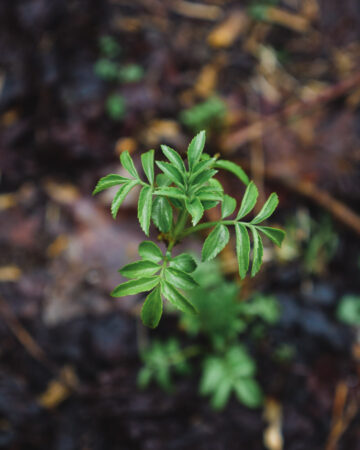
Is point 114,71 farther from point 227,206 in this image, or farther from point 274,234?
point 274,234

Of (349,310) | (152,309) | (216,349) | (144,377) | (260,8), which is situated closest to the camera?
(152,309)

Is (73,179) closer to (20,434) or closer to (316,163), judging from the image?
(20,434)

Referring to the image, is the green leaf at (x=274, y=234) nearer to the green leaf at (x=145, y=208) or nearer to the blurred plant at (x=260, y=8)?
the green leaf at (x=145, y=208)

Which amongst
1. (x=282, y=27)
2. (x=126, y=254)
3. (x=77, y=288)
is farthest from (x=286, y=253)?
(x=282, y=27)

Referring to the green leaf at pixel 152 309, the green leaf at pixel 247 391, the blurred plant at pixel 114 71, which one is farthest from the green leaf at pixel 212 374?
the blurred plant at pixel 114 71

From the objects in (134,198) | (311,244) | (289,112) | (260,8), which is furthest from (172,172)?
(260,8)
